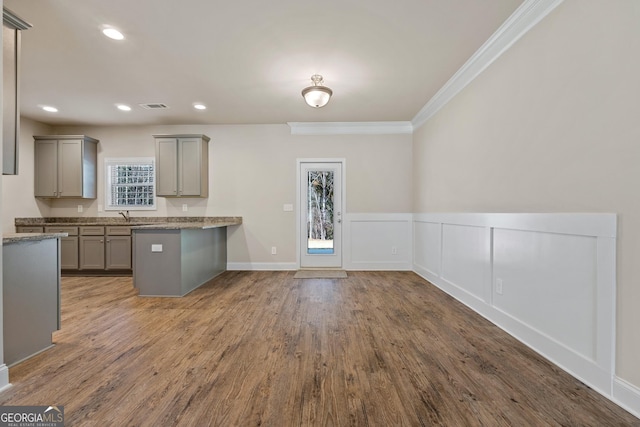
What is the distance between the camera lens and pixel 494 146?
2.84m

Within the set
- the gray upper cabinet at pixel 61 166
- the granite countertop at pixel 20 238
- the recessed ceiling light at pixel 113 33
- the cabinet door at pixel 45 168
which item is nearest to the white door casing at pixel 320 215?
the recessed ceiling light at pixel 113 33

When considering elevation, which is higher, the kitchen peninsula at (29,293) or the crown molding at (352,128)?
the crown molding at (352,128)

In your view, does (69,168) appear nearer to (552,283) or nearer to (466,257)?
(466,257)

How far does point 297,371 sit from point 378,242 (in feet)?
12.0

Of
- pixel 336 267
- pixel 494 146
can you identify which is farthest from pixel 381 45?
pixel 336 267

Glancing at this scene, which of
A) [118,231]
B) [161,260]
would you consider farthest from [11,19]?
[118,231]

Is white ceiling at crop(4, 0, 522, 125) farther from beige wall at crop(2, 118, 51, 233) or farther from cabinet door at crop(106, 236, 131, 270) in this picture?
cabinet door at crop(106, 236, 131, 270)

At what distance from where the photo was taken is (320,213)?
18.0 feet

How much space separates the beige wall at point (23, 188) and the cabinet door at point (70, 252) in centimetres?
87

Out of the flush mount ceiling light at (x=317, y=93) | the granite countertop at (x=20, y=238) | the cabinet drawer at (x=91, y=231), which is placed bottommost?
the cabinet drawer at (x=91, y=231)

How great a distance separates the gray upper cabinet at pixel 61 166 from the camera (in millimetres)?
5082

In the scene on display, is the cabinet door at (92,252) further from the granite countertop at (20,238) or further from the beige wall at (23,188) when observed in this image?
the granite countertop at (20,238)

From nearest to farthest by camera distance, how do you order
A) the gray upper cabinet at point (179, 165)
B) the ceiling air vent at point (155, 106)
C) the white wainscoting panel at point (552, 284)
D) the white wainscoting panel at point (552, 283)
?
the white wainscoting panel at point (552, 283) < the white wainscoting panel at point (552, 284) < the ceiling air vent at point (155, 106) < the gray upper cabinet at point (179, 165)

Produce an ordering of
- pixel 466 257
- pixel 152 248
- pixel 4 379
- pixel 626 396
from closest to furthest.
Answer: pixel 626 396 < pixel 4 379 < pixel 466 257 < pixel 152 248
